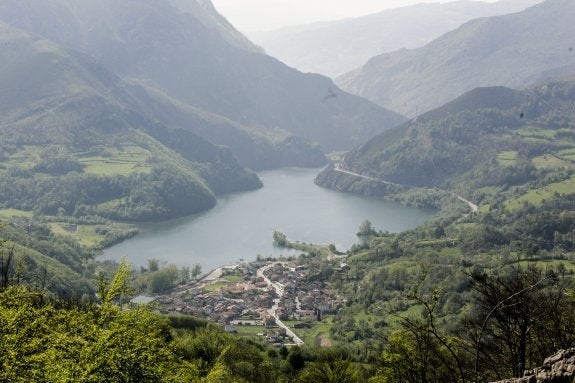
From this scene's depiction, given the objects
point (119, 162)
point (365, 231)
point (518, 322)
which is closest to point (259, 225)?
point (365, 231)

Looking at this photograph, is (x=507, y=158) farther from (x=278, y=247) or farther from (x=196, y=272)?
(x=196, y=272)

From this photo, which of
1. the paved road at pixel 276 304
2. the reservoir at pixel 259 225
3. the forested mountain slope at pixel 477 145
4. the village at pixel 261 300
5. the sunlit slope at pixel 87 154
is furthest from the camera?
the forested mountain slope at pixel 477 145

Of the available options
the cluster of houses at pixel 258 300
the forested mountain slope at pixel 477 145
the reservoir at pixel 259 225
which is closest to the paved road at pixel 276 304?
the cluster of houses at pixel 258 300

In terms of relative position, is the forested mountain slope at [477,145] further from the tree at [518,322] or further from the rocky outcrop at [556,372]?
the rocky outcrop at [556,372]

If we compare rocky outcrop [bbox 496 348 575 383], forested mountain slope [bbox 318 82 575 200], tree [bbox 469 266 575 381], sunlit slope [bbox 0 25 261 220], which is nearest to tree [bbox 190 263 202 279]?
sunlit slope [bbox 0 25 261 220]

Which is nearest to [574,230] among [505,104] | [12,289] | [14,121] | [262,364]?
[262,364]

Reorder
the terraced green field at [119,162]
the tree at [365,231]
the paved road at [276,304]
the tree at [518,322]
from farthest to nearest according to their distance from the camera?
1. the terraced green field at [119,162]
2. the tree at [365,231]
3. the paved road at [276,304]
4. the tree at [518,322]
